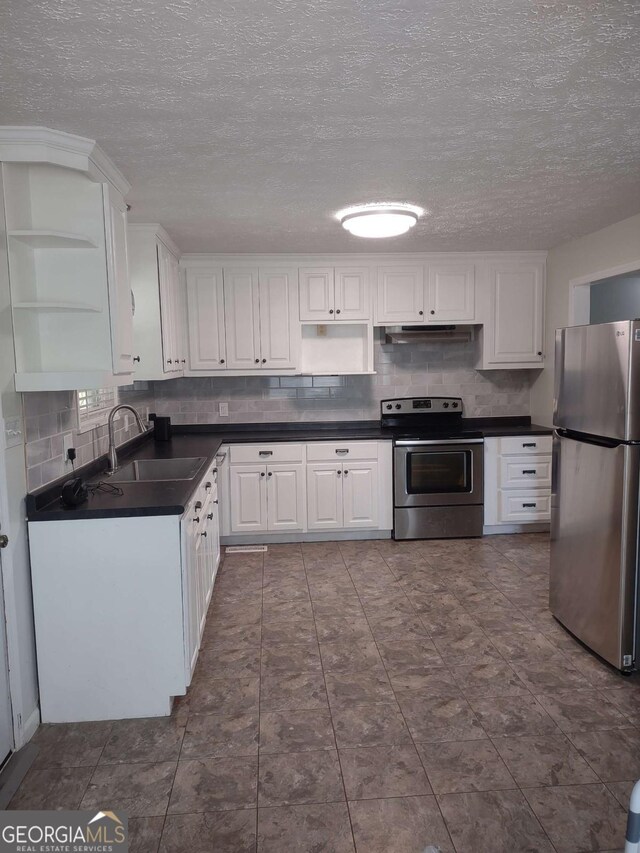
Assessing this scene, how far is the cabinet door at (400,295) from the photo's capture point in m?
4.70

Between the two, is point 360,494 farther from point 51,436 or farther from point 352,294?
point 51,436

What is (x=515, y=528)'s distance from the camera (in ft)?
15.9

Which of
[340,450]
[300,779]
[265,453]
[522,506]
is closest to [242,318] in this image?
[265,453]

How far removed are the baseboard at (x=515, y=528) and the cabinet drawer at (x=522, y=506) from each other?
0.08 meters

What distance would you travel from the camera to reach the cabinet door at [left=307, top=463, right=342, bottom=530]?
15.2 feet

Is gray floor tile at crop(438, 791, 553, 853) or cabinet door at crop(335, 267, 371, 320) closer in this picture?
gray floor tile at crop(438, 791, 553, 853)

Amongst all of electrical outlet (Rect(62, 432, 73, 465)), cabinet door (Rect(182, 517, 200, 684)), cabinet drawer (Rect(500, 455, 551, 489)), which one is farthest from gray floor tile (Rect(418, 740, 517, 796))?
cabinet drawer (Rect(500, 455, 551, 489))

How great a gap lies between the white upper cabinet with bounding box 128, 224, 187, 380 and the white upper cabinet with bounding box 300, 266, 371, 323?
1.20 m

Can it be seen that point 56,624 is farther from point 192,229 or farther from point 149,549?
point 192,229

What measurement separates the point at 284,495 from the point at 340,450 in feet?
1.86

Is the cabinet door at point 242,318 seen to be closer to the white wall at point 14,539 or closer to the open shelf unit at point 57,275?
the open shelf unit at point 57,275

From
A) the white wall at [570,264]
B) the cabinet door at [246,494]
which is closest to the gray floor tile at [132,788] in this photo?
the cabinet door at [246,494]

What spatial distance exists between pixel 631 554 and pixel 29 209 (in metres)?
2.95

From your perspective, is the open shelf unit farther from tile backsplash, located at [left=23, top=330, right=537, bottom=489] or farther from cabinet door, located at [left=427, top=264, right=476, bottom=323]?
cabinet door, located at [left=427, top=264, right=476, bottom=323]
